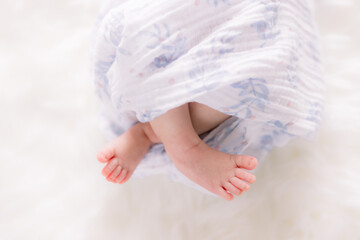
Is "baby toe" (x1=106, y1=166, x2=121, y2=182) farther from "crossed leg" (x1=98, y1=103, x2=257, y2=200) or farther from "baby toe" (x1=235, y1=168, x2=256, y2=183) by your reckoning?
"baby toe" (x1=235, y1=168, x2=256, y2=183)

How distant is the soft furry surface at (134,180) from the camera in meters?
0.75

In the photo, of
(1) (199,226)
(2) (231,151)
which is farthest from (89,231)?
(2) (231,151)

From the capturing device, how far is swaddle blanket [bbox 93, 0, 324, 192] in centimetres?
60

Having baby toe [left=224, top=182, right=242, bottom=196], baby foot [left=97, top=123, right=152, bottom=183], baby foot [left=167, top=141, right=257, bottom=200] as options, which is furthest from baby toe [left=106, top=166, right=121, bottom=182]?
baby toe [left=224, top=182, right=242, bottom=196]

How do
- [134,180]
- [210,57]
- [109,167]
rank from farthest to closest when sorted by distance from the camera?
1. [134,180]
2. [109,167]
3. [210,57]

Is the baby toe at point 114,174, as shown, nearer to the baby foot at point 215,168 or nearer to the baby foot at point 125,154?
the baby foot at point 125,154

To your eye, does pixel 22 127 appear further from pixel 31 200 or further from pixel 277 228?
pixel 277 228

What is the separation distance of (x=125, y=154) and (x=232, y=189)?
212 mm

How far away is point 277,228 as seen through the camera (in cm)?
75

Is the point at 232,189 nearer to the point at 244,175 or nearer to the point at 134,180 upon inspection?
the point at 244,175

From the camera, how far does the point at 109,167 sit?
2.30 ft

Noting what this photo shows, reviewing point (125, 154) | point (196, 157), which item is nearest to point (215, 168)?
point (196, 157)

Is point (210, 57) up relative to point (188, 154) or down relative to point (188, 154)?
up

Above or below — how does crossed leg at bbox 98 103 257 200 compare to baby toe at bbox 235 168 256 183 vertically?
above
